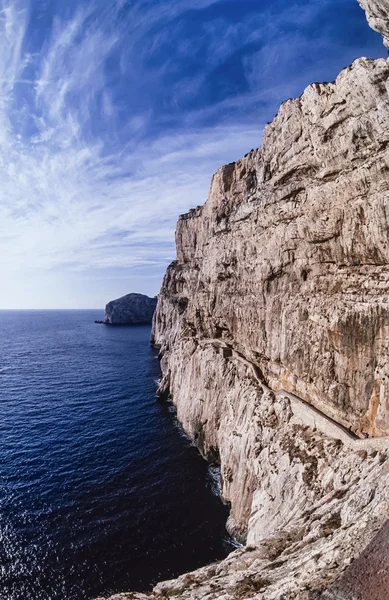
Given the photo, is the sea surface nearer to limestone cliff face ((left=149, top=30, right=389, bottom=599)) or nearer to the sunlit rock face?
limestone cliff face ((left=149, top=30, right=389, bottom=599))

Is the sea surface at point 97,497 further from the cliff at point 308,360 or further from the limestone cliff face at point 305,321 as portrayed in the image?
the cliff at point 308,360

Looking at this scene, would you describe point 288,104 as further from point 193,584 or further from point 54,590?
point 54,590

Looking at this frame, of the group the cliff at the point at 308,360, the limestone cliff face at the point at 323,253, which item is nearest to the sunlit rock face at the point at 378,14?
the cliff at the point at 308,360

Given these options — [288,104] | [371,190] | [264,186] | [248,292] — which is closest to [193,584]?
[371,190]

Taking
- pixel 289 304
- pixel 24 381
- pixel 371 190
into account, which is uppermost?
pixel 371 190

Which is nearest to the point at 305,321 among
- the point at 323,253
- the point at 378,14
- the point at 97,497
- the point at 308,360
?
the point at 308,360
